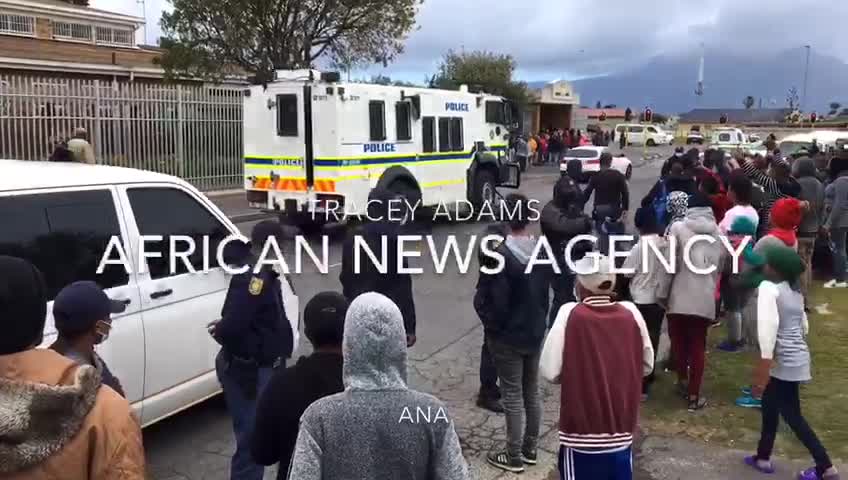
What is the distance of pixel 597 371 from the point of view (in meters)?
3.52

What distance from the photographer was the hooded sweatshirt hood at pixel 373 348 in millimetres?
2238

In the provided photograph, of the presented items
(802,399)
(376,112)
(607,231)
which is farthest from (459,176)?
(802,399)

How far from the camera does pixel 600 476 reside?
3.62m

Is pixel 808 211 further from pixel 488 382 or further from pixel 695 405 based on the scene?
pixel 488 382

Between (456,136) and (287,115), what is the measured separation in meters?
3.90

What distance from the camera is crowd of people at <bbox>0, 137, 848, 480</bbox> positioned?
1.95m

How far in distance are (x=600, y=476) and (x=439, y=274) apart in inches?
312

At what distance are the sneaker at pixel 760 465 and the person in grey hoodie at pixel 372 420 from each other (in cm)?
344

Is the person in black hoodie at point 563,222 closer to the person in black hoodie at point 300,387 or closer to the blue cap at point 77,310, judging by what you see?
the person in black hoodie at point 300,387

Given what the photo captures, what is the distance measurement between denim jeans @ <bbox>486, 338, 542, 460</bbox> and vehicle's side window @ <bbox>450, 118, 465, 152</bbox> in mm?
11431

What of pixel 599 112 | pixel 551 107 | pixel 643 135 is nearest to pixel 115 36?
pixel 551 107

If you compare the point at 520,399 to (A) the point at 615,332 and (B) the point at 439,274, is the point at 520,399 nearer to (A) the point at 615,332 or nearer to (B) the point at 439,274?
(A) the point at 615,332

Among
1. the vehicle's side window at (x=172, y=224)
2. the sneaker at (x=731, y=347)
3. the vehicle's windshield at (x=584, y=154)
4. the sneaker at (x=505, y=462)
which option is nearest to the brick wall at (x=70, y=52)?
the vehicle's windshield at (x=584, y=154)

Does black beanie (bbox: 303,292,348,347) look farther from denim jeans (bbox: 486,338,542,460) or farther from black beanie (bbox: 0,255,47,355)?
denim jeans (bbox: 486,338,542,460)
